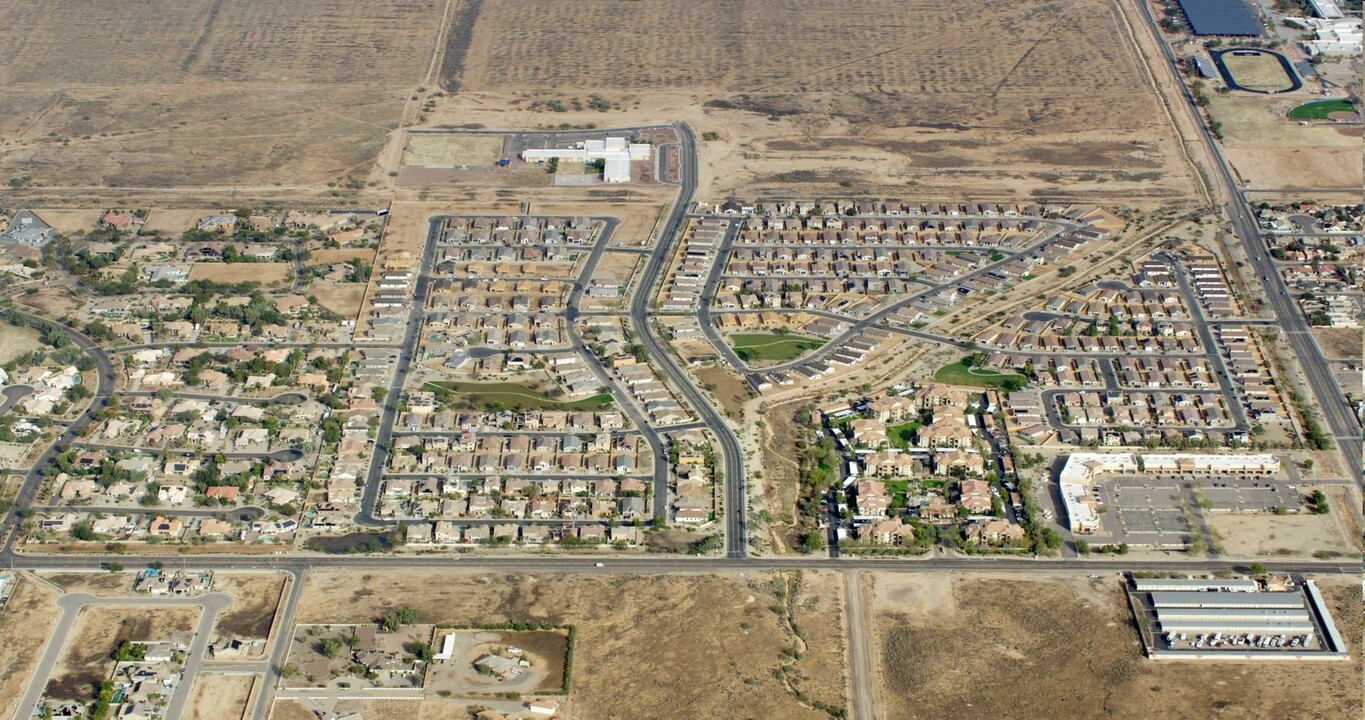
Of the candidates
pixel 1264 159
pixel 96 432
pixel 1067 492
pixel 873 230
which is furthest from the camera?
pixel 1264 159

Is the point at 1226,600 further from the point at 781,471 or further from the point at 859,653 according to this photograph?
the point at 781,471

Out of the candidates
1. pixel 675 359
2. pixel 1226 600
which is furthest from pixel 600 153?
pixel 1226 600

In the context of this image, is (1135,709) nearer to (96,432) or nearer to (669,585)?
(669,585)

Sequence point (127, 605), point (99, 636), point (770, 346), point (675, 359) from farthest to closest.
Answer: point (770, 346) < point (675, 359) < point (127, 605) < point (99, 636)

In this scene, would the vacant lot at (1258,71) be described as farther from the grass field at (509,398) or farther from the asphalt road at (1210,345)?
the grass field at (509,398)

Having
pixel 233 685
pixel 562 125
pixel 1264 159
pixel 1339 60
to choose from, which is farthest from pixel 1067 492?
pixel 1339 60

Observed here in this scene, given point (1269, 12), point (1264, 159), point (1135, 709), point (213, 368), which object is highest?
point (1269, 12)

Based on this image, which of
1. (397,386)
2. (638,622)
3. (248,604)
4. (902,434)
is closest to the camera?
(638,622)
